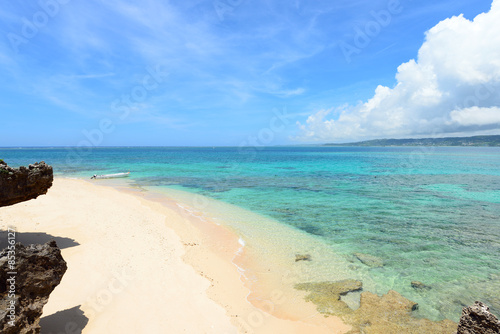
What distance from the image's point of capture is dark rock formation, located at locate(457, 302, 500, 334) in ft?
16.5

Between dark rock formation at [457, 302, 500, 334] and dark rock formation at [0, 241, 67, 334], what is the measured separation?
9.26 m

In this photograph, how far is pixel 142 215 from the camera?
18.3 metres

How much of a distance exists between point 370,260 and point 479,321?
24.3 feet

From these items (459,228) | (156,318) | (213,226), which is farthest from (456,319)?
(213,226)

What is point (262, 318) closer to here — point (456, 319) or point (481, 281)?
point (456, 319)

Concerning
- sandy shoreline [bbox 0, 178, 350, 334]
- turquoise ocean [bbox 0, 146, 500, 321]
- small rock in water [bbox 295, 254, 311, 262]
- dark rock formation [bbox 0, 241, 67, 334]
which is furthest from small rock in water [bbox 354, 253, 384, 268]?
dark rock formation [bbox 0, 241, 67, 334]

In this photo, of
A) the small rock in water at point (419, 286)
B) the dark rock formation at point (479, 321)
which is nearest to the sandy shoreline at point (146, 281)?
the dark rock formation at point (479, 321)

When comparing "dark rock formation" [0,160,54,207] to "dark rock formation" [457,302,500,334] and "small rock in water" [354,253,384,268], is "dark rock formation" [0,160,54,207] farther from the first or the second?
"small rock in water" [354,253,384,268]

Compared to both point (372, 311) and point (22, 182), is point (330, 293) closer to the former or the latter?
point (372, 311)

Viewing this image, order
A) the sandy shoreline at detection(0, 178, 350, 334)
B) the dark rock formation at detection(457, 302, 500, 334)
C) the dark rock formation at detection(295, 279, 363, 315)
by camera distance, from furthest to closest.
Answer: the dark rock formation at detection(295, 279, 363, 315)
the sandy shoreline at detection(0, 178, 350, 334)
the dark rock formation at detection(457, 302, 500, 334)

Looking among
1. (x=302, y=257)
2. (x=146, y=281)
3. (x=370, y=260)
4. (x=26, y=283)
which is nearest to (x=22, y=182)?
(x=146, y=281)

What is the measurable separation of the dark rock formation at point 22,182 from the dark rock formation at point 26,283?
21.1 ft

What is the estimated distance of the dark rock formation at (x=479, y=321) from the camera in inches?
198

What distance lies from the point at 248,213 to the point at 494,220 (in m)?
19.3
